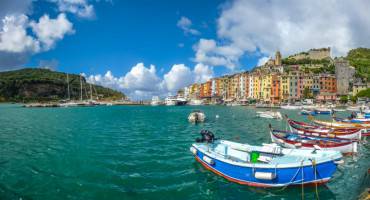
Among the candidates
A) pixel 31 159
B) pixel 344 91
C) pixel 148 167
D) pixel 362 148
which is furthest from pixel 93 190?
pixel 344 91

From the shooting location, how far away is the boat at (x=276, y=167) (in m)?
13.1

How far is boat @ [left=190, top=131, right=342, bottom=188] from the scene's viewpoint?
43.0 feet

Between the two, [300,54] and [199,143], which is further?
[300,54]

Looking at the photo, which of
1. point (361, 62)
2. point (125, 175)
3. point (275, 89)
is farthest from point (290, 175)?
point (361, 62)

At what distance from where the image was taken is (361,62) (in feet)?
529

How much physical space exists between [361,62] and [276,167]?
604 feet

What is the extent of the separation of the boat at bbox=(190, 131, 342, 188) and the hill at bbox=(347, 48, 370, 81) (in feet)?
503

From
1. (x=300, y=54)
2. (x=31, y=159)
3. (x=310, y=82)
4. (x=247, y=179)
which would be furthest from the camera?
(x=300, y=54)

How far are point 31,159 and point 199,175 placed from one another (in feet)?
45.4

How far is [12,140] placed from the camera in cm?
2947

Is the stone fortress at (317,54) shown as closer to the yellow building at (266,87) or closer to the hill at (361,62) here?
the hill at (361,62)

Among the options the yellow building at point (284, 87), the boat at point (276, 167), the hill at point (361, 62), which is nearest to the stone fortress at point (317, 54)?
the hill at point (361, 62)

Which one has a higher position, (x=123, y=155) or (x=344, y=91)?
(x=344, y=91)

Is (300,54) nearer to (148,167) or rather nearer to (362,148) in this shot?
(362,148)
